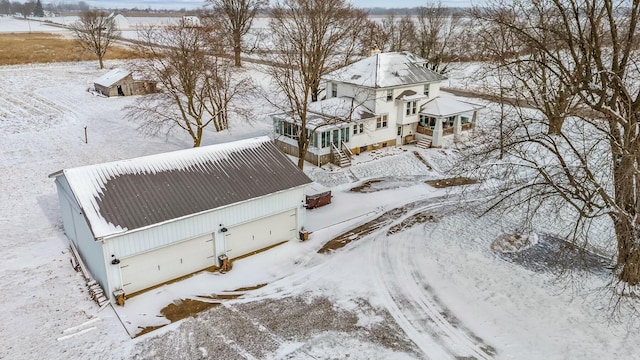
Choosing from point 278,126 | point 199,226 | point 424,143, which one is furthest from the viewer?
point 424,143

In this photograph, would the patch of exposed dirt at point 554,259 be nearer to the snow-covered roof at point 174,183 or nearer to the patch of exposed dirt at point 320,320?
the patch of exposed dirt at point 320,320

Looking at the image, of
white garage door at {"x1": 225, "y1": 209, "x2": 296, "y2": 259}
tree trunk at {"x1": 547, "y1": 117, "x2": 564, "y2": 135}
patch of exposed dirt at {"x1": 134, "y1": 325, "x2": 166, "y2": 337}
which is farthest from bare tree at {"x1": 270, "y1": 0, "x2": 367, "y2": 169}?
patch of exposed dirt at {"x1": 134, "y1": 325, "x2": 166, "y2": 337}

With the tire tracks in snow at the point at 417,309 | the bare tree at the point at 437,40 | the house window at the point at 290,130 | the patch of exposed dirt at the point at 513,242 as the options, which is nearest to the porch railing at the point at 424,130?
the house window at the point at 290,130

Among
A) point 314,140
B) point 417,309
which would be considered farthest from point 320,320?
point 314,140

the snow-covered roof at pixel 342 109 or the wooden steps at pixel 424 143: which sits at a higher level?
the snow-covered roof at pixel 342 109

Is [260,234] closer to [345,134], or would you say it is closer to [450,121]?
[345,134]

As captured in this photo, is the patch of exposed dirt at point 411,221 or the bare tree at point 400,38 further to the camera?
the bare tree at point 400,38

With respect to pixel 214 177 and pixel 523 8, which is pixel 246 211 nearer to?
pixel 214 177

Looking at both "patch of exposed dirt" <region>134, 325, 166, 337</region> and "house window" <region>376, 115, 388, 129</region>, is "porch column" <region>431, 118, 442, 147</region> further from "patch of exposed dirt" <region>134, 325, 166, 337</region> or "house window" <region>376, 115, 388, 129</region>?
"patch of exposed dirt" <region>134, 325, 166, 337</region>
